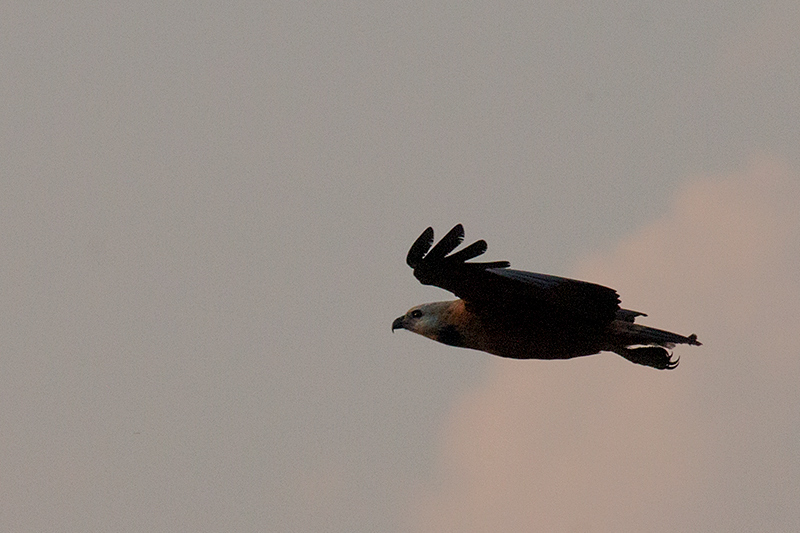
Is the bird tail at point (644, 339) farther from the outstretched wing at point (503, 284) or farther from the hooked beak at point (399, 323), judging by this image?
the hooked beak at point (399, 323)

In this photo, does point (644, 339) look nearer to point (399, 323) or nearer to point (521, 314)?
point (521, 314)

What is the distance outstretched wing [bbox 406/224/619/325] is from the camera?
18797 millimetres

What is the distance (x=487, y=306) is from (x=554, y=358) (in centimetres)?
107

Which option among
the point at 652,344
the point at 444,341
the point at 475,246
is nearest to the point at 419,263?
the point at 475,246

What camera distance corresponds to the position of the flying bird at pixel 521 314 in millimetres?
18938

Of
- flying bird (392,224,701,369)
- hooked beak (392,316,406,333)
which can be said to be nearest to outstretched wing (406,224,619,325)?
flying bird (392,224,701,369)

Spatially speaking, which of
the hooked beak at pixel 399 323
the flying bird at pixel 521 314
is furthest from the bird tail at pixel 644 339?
the hooked beak at pixel 399 323

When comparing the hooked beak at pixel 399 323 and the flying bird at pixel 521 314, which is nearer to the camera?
the flying bird at pixel 521 314

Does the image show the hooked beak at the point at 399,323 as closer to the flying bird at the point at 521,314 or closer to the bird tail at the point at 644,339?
the flying bird at the point at 521,314

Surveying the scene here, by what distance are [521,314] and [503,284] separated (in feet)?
2.06

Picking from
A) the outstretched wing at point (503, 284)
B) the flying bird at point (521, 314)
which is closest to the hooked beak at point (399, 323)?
the flying bird at point (521, 314)

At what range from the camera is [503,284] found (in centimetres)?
1920

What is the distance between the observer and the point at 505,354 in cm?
2008

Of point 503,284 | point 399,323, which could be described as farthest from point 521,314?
point 399,323
